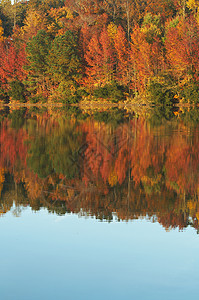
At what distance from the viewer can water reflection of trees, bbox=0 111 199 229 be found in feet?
29.9

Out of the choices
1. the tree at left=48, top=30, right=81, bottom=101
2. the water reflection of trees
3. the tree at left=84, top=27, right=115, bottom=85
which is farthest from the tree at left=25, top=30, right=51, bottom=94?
the water reflection of trees

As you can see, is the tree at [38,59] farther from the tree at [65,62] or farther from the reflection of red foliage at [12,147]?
the reflection of red foliage at [12,147]

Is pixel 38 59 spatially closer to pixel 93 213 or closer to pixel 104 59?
pixel 104 59

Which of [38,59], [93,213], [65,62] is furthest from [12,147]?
[38,59]

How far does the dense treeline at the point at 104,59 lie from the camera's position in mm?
46031

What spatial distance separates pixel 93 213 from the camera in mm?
8781

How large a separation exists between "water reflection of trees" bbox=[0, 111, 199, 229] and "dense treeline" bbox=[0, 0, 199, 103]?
1024 inches

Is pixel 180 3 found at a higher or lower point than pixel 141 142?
higher

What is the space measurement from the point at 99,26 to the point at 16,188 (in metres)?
48.5

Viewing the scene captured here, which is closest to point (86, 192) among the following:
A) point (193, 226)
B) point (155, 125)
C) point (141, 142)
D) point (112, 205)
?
point (112, 205)

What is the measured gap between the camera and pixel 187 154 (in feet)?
49.4

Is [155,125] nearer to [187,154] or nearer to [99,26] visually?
[187,154]

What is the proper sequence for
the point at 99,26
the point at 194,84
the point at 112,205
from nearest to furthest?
the point at 112,205
the point at 194,84
the point at 99,26

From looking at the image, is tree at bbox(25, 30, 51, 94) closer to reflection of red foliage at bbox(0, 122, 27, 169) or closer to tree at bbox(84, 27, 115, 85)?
tree at bbox(84, 27, 115, 85)
